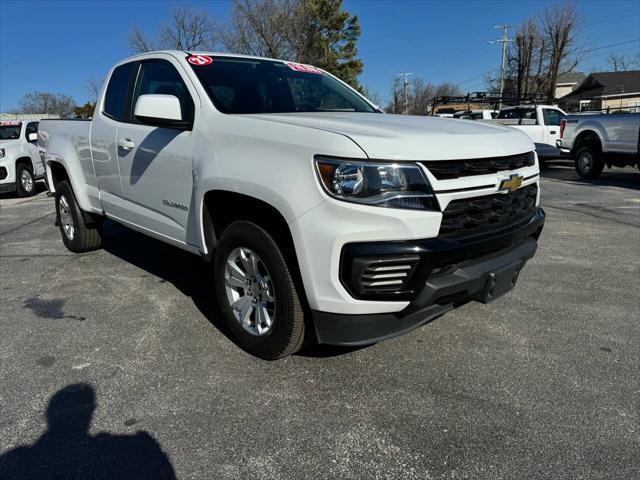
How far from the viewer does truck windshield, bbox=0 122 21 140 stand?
38.8ft

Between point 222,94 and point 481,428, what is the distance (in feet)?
8.42

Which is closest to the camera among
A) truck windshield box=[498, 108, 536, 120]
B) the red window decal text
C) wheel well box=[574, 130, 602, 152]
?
the red window decal text

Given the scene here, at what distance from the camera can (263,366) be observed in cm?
297

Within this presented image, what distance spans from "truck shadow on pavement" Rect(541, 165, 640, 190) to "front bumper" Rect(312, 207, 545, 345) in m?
9.92

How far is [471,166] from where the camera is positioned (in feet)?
8.39

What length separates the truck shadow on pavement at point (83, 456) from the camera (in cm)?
212

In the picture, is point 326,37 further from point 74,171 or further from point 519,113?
point 74,171

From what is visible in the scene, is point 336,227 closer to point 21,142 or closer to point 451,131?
point 451,131

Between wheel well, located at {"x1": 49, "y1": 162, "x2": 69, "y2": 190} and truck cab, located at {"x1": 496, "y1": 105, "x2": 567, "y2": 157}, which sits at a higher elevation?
truck cab, located at {"x1": 496, "y1": 105, "x2": 567, "y2": 157}

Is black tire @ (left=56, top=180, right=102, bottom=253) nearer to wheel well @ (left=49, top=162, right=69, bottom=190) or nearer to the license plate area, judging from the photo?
wheel well @ (left=49, top=162, right=69, bottom=190)


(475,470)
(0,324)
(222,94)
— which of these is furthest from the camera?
(0,324)

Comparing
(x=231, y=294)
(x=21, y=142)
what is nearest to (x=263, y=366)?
(x=231, y=294)

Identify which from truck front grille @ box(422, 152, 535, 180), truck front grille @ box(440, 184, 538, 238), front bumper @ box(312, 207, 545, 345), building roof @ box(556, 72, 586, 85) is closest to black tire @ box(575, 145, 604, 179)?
truck front grille @ box(440, 184, 538, 238)

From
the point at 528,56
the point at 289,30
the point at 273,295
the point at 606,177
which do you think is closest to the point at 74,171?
the point at 273,295
